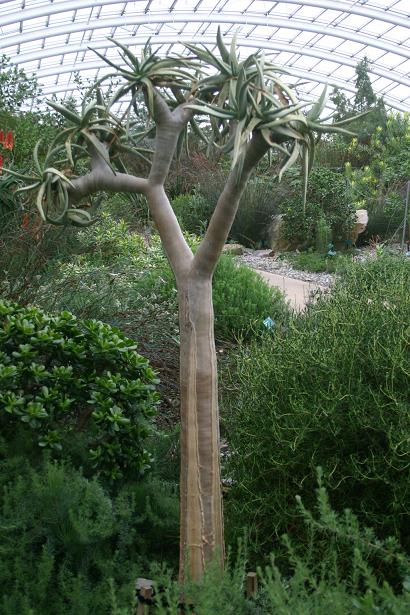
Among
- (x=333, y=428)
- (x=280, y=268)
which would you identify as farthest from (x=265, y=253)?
(x=333, y=428)

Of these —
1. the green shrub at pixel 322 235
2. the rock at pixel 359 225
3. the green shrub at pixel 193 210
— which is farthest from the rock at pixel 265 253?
the rock at pixel 359 225

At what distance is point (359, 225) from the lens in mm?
13812

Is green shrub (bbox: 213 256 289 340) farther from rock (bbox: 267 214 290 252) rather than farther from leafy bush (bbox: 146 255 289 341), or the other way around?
rock (bbox: 267 214 290 252)

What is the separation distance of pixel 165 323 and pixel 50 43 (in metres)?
23.9

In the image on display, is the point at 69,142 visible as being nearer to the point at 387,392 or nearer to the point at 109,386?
the point at 109,386

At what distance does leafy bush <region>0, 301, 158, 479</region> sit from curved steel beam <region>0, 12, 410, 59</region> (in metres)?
22.9

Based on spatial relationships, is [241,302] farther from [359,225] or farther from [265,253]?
[359,225]

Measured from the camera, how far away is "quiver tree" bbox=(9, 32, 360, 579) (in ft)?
6.91

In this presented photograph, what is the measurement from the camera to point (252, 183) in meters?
13.7

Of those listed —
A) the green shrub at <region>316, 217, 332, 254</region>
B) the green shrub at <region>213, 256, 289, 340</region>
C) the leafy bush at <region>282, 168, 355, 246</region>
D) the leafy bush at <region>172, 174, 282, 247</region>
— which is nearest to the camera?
the green shrub at <region>213, 256, 289, 340</region>

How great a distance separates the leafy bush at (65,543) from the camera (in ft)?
7.43

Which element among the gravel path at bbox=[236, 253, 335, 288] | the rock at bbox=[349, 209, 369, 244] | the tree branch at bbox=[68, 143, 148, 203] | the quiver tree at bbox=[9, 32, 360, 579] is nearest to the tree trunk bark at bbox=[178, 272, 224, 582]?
the quiver tree at bbox=[9, 32, 360, 579]

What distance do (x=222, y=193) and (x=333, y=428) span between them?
87cm

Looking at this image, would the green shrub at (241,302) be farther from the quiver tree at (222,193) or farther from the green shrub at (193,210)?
the green shrub at (193,210)
